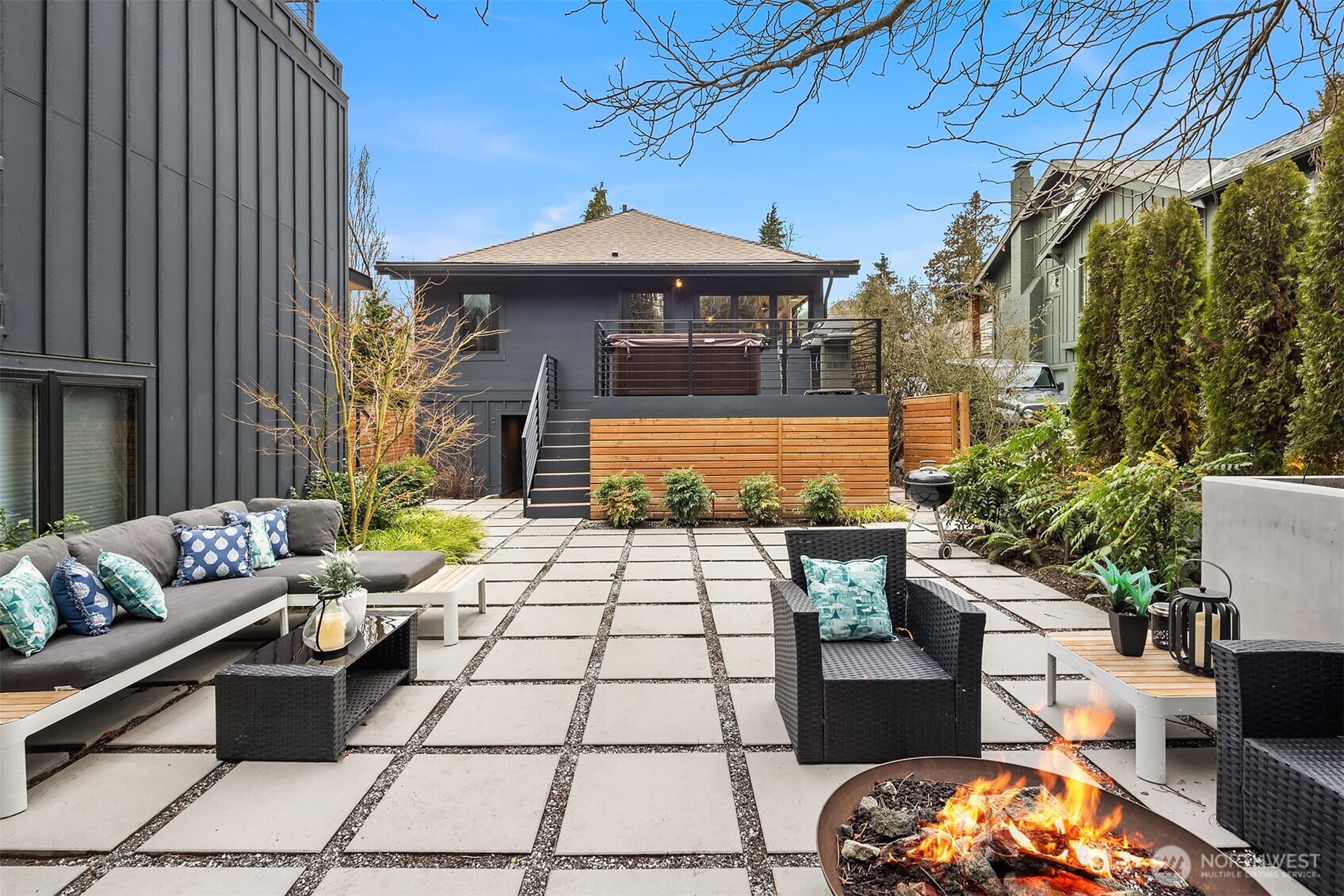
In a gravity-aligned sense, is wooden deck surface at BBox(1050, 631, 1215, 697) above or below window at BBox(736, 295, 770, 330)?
below

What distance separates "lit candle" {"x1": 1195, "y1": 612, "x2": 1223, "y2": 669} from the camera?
2.78 m

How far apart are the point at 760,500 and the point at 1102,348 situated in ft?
15.1

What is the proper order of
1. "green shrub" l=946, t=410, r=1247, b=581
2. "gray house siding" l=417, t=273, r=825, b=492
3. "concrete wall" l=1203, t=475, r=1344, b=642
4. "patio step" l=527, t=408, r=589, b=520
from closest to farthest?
"concrete wall" l=1203, t=475, r=1344, b=642 < "green shrub" l=946, t=410, r=1247, b=581 < "patio step" l=527, t=408, r=589, b=520 < "gray house siding" l=417, t=273, r=825, b=492

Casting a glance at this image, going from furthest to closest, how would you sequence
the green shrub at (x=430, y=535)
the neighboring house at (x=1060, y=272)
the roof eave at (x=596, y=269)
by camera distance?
the roof eave at (x=596, y=269) < the neighboring house at (x=1060, y=272) < the green shrub at (x=430, y=535)

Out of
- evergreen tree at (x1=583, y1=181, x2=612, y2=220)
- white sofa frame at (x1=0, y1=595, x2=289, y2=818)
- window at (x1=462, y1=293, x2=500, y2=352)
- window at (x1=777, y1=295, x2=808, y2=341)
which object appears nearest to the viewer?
white sofa frame at (x1=0, y1=595, x2=289, y2=818)

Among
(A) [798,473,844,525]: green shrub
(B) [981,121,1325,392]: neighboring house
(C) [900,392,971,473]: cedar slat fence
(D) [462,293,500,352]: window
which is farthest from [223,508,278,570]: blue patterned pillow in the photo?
(C) [900,392,971,473]: cedar slat fence

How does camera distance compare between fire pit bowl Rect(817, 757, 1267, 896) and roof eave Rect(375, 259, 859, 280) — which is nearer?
fire pit bowl Rect(817, 757, 1267, 896)

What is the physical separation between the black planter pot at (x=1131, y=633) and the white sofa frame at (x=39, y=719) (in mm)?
4641

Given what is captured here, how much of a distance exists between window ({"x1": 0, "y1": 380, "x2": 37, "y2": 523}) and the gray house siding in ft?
28.1

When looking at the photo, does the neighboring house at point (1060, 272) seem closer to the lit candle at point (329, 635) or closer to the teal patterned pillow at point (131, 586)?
the lit candle at point (329, 635)

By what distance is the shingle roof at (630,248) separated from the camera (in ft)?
42.5

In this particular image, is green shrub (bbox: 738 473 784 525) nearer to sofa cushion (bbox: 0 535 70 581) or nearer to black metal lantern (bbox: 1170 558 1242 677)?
black metal lantern (bbox: 1170 558 1242 677)

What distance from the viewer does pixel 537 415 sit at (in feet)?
37.6

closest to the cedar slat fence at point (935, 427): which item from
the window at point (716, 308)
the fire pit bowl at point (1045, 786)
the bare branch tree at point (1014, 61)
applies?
the window at point (716, 308)
